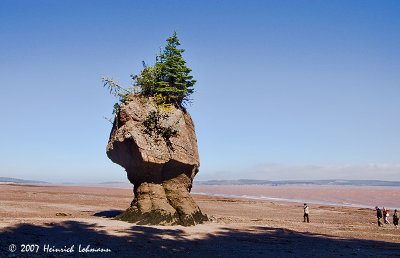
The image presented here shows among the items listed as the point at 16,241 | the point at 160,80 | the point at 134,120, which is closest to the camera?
the point at 16,241

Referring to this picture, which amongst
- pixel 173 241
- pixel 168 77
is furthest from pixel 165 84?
pixel 173 241

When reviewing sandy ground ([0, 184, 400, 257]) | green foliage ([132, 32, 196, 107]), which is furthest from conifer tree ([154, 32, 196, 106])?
sandy ground ([0, 184, 400, 257])

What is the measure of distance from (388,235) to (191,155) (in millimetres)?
16011

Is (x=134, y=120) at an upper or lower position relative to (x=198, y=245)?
upper

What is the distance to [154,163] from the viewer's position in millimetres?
25219

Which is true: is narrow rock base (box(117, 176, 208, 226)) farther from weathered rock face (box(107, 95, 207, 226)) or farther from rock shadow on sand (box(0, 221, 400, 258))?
rock shadow on sand (box(0, 221, 400, 258))

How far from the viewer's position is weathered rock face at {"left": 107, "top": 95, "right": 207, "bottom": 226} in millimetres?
25062

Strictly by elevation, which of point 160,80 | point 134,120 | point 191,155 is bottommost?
point 191,155

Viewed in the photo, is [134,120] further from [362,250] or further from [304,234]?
[362,250]

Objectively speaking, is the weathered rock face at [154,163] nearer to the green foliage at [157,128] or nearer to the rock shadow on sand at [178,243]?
the green foliage at [157,128]

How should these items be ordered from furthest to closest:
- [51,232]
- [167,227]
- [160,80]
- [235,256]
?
[160,80], [167,227], [51,232], [235,256]

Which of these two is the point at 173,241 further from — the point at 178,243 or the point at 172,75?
the point at 172,75

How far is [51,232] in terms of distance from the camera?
18500 millimetres

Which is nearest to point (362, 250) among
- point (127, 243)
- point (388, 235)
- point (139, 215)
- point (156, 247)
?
point (388, 235)
